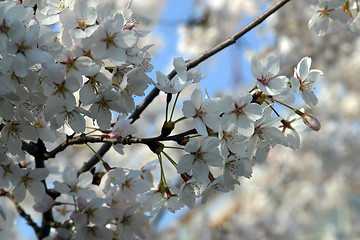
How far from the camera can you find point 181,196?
784 millimetres

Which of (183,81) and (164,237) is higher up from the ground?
(164,237)

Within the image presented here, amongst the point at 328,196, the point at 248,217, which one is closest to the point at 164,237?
the point at 248,217

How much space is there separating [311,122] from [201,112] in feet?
0.71

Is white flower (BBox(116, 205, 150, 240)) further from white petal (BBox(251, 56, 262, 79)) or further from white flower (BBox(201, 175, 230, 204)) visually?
white petal (BBox(251, 56, 262, 79))

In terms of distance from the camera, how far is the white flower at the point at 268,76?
2.37 ft

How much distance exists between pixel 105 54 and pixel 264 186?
636 centimetres

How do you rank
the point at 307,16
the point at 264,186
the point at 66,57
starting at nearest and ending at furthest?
the point at 66,57
the point at 307,16
the point at 264,186

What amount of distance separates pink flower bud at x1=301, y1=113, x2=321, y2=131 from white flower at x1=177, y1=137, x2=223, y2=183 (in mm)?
189

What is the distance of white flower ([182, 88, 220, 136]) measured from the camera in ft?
2.35

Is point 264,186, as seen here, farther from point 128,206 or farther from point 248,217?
point 128,206

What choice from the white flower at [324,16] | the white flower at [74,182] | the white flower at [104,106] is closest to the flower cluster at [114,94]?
the white flower at [104,106]

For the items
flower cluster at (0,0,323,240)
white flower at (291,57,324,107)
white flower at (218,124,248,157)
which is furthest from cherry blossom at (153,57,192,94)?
white flower at (291,57,324,107)

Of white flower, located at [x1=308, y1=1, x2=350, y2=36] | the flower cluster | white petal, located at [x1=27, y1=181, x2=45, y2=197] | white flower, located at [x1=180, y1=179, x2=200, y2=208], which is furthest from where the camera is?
white flower, located at [x1=308, y1=1, x2=350, y2=36]

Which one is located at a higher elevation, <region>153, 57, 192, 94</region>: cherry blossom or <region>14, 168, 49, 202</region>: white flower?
<region>153, 57, 192, 94</region>: cherry blossom
